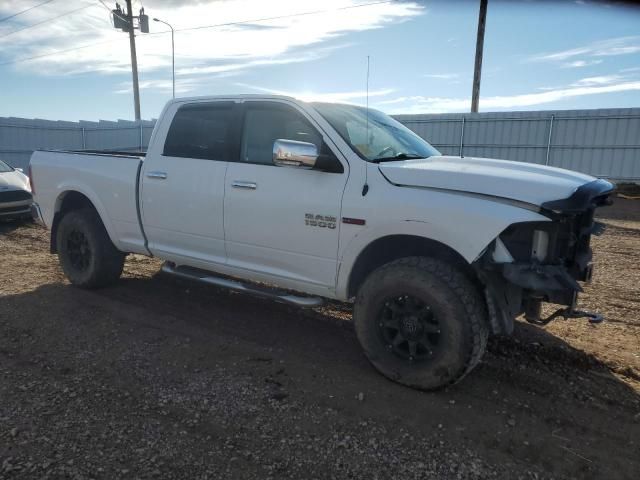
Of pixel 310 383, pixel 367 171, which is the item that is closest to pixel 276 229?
pixel 367 171

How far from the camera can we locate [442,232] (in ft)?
11.0

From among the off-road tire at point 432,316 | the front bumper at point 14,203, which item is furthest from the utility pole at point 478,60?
the off-road tire at point 432,316

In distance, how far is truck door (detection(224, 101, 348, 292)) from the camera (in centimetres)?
388

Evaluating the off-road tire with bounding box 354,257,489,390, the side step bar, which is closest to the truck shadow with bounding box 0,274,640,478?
the off-road tire with bounding box 354,257,489,390

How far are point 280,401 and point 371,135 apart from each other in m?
2.20

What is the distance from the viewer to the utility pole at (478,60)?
734 inches

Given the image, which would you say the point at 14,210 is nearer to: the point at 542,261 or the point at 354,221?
the point at 354,221

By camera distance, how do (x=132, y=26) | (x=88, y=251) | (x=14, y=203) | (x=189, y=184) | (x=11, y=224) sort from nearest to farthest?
(x=189, y=184)
(x=88, y=251)
(x=14, y=203)
(x=11, y=224)
(x=132, y=26)

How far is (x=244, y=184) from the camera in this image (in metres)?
4.27

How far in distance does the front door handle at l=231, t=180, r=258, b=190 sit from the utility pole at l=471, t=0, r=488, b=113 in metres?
17.2

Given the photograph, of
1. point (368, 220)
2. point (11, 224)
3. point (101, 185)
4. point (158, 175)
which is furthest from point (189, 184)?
point (11, 224)

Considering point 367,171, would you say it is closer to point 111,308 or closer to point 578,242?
point 578,242

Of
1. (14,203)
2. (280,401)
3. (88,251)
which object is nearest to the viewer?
(280,401)

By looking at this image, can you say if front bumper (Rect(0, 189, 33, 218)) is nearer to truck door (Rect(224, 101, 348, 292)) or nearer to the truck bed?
the truck bed
